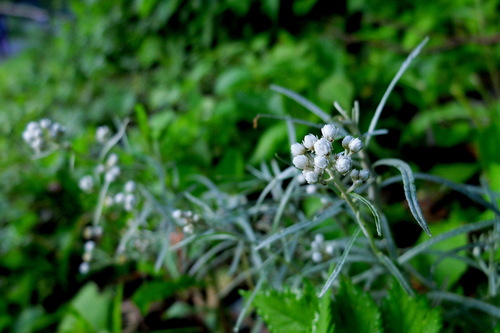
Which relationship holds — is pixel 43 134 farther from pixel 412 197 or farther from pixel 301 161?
pixel 412 197

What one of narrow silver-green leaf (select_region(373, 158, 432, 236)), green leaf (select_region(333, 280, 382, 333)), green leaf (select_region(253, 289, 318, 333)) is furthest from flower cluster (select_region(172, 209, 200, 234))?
narrow silver-green leaf (select_region(373, 158, 432, 236))

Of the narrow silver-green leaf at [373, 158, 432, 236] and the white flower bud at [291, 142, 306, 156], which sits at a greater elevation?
the white flower bud at [291, 142, 306, 156]

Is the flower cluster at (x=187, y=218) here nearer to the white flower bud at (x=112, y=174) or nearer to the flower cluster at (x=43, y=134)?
the white flower bud at (x=112, y=174)

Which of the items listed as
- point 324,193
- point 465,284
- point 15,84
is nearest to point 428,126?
point 465,284

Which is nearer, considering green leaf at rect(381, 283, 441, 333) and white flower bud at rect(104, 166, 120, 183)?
green leaf at rect(381, 283, 441, 333)

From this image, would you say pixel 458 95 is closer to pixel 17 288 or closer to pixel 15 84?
pixel 17 288

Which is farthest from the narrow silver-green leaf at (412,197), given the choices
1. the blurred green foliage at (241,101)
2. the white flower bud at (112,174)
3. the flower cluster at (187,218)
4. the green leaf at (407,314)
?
the white flower bud at (112,174)

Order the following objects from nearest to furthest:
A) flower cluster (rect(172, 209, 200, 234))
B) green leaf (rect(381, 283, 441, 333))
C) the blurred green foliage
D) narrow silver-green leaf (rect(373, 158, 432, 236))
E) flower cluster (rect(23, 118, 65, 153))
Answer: narrow silver-green leaf (rect(373, 158, 432, 236)) < green leaf (rect(381, 283, 441, 333)) < flower cluster (rect(172, 209, 200, 234)) < flower cluster (rect(23, 118, 65, 153)) < the blurred green foliage

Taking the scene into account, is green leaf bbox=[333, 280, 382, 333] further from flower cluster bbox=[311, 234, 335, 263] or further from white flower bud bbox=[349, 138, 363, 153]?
white flower bud bbox=[349, 138, 363, 153]
